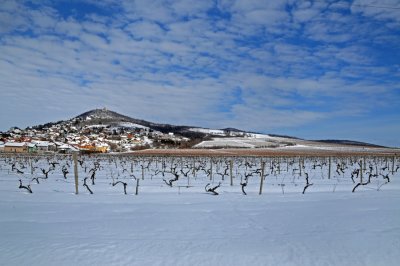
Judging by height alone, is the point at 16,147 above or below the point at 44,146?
below

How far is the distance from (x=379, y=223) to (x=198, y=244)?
3.80 metres

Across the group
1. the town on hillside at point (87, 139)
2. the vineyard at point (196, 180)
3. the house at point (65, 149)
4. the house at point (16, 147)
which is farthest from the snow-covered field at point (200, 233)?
the house at point (16, 147)

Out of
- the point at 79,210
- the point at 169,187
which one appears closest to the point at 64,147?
the point at 169,187

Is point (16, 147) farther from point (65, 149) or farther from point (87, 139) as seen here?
point (87, 139)

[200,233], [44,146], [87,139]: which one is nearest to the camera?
[200,233]

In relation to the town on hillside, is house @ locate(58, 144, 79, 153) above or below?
below

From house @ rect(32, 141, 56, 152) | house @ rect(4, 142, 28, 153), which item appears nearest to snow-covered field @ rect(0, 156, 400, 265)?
house @ rect(4, 142, 28, 153)

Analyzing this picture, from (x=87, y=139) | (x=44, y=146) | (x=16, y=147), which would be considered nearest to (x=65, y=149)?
(x=44, y=146)

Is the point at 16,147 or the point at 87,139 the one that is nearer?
the point at 16,147

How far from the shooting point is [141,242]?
230 inches

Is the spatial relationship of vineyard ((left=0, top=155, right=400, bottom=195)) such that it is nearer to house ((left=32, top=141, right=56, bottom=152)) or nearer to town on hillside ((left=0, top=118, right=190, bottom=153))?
town on hillside ((left=0, top=118, right=190, bottom=153))

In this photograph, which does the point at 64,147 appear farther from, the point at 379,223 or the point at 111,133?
the point at 379,223

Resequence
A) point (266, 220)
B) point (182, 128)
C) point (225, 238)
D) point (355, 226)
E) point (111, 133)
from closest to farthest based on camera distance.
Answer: point (225, 238) → point (355, 226) → point (266, 220) → point (111, 133) → point (182, 128)

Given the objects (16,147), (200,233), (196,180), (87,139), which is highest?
(87,139)
